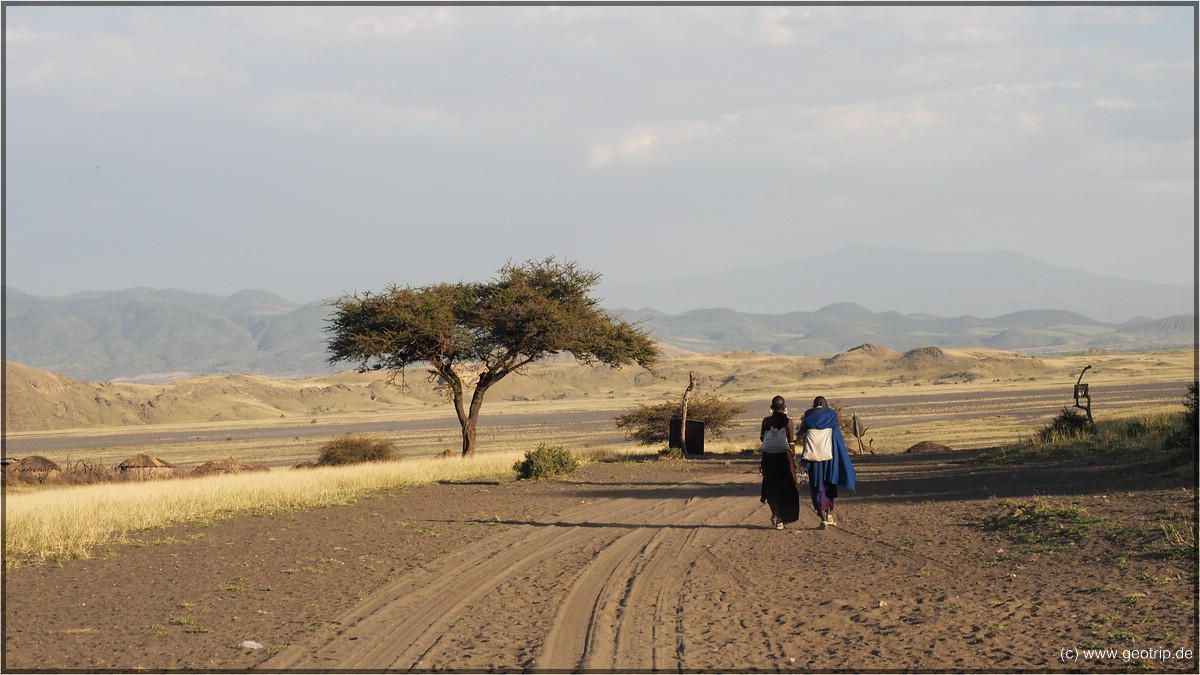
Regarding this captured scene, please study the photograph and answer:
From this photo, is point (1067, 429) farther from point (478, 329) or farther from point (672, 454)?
point (478, 329)

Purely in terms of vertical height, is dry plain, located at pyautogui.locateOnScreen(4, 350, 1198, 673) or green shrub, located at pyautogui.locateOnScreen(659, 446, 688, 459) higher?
dry plain, located at pyautogui.locateOnScreen(4, 350, 1198, 673)

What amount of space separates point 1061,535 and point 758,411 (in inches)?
2701

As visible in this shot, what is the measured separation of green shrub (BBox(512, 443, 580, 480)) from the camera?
26500 mm

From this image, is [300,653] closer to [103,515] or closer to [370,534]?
[370,534]

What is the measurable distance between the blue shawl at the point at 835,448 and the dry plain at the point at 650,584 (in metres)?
0.77

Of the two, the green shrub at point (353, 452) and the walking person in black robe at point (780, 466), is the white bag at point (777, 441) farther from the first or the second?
the green shrub at point (353, 452)

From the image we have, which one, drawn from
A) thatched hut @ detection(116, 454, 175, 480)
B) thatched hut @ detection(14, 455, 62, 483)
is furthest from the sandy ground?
thatched hut @ detection(14, 455, 62, 483)

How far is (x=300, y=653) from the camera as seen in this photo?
8.98m

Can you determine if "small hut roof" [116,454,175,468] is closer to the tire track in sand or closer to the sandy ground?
the sandy ground

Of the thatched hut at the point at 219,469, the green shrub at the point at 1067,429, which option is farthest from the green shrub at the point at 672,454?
the thatched hut at the point at 219,469

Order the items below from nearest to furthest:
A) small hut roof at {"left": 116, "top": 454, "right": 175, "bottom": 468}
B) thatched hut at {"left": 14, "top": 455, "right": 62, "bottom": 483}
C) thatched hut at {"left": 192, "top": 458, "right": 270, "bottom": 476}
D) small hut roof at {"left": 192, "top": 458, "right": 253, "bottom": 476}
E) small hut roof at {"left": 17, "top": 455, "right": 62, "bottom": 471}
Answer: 1. thatched hut at {"left": 14, "top": 455, "right": 62, "bottom": 483}
2. small hut roof at {"left": 17, "top": 455, "right": 62, "bottom": 471}
3. thatched hut at {"left": 192, "top": 458, "right": 270, "bottom": 476}
4. small hut roof at {"left": 192, "top": 458, "right": 253, "bottom": 476}
5. small hut roof at {"left": 116, "top": 454, "right": 175, "bottom": 468}

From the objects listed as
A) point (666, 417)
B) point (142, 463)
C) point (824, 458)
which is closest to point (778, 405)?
point (824, 458)

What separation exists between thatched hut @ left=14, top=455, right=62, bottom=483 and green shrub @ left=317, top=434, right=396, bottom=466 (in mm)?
8359

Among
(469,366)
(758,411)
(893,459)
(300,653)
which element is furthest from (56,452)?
(300,653)
